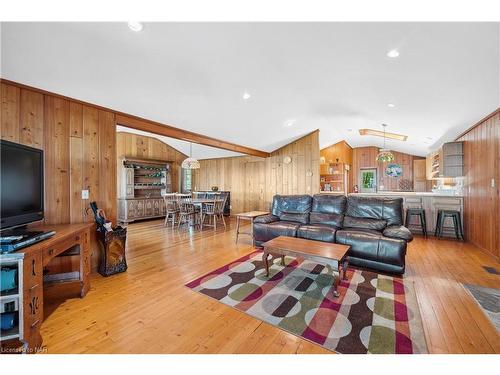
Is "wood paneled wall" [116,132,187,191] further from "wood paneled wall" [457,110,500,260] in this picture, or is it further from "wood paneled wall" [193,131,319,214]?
"wood paneled wall" [457,110,500,260]

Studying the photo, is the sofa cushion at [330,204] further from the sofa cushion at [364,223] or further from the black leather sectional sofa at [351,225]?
the sofa cushion at [364,223]

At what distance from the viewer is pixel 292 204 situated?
4.46 metres

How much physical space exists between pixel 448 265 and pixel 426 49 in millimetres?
2954

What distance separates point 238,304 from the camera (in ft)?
7.11

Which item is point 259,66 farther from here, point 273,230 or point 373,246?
point 373,246

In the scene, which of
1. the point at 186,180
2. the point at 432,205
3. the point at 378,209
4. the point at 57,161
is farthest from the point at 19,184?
the point at 186,180

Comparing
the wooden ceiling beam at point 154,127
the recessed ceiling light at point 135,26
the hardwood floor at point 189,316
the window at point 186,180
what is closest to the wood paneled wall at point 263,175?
the window at point 186,180

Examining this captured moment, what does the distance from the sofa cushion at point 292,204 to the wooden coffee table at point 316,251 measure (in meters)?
1.42

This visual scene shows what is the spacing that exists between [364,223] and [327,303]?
1929 millimetres

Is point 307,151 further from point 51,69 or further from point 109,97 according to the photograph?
point 51,69

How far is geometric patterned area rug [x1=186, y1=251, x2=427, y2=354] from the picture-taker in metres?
1.66

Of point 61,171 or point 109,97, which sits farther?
point 109,97

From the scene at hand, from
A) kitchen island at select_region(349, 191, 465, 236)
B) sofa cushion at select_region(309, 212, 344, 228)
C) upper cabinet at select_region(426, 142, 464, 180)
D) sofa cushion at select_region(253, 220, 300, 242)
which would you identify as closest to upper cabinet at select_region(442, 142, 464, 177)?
upper cabinet at select_region(426, 142, 464, 180)

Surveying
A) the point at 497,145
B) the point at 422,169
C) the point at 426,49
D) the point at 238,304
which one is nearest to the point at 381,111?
the point at 497,145
